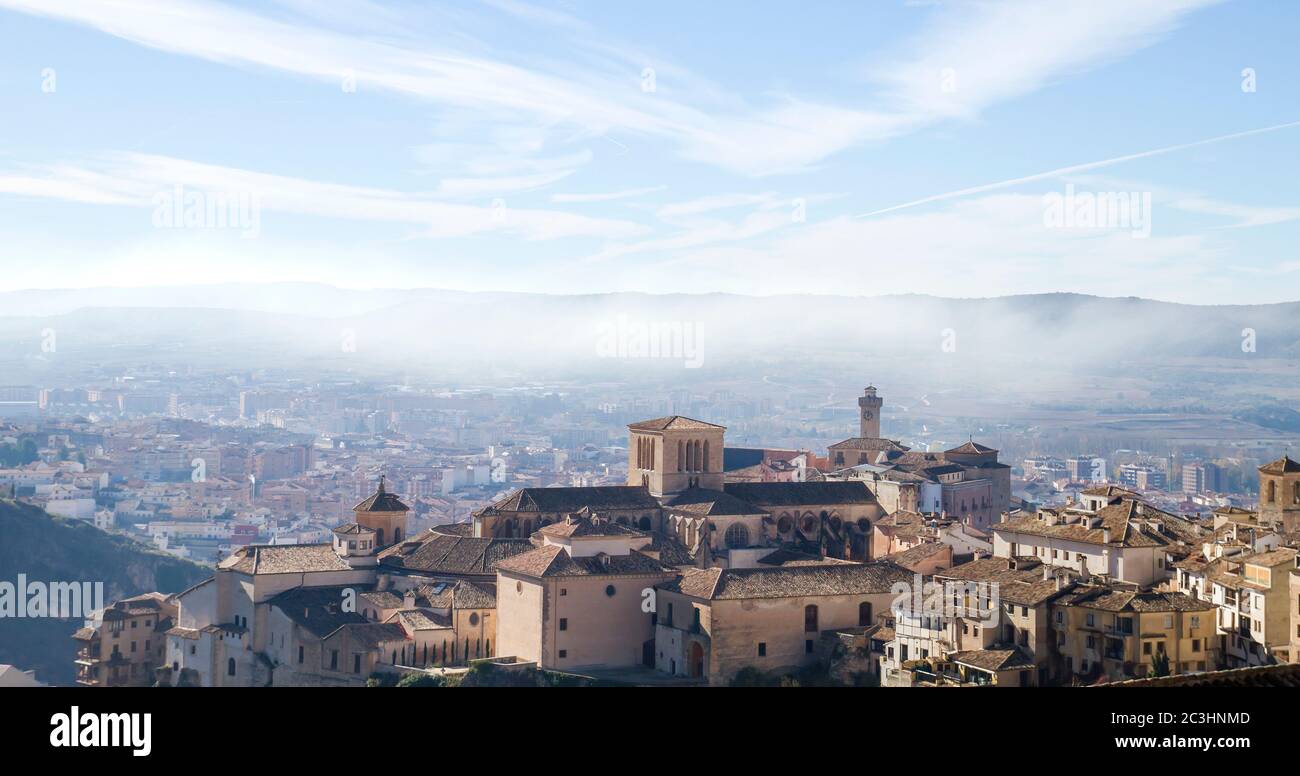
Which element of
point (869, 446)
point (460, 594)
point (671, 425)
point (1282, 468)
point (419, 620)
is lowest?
point (419, 620)

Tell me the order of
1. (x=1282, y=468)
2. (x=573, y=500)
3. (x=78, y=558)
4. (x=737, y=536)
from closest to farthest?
(x=1282, y=468)
(x=737, y=536)
(x=573, y=500)
(x=78, y=558)

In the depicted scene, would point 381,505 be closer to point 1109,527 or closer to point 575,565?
point 575,565

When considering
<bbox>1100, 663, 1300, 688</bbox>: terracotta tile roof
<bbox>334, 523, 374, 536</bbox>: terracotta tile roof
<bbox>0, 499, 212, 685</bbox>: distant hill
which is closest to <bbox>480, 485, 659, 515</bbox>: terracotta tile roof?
<bbox>334, 523, 374, 536</bbox>: terracotta tile roof

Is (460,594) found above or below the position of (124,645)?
above

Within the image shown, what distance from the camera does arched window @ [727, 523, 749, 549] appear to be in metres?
52.6

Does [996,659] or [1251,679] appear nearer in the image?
[1251,679]

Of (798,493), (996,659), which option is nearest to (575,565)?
(996,659)

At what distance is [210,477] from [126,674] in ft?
393

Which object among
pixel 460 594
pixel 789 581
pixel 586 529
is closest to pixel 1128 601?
pixel 789 581

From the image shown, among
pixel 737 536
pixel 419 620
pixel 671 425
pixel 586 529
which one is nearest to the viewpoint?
pixel 419 620

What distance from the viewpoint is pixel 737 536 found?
5288 centimetres

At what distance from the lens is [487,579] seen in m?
47.7

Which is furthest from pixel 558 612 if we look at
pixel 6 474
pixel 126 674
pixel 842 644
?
pixel 6 474
